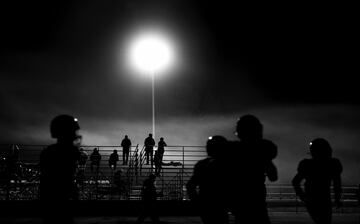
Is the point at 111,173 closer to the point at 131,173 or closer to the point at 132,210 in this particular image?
the point at 131,173

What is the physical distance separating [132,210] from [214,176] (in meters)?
14.2

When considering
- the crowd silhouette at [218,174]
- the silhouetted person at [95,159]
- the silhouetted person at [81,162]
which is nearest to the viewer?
the crowd silhouette at [218,174]

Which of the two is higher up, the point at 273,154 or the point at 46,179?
the point at 273,154

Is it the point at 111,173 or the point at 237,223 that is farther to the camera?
the point at 111,173

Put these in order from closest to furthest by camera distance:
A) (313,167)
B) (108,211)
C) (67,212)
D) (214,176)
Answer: (67,212)
(214,176)
(313,167)
(108,211)

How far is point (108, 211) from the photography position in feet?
55.2

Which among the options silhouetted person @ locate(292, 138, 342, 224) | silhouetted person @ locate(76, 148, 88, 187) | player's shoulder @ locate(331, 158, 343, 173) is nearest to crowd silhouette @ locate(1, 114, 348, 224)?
silhouetted person @ locate(76, 148, 88, 187)

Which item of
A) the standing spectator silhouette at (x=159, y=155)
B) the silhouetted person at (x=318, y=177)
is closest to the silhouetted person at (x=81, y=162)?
the silhouetted person at (x=318, y=177)

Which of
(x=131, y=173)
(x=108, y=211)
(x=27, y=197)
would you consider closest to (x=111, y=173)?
(x=131, y=173)

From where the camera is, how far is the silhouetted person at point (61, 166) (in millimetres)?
3186

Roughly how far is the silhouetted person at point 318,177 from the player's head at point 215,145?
56.5 inches

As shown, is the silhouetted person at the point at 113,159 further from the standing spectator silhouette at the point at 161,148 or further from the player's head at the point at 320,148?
the player's head at the point at 320,148

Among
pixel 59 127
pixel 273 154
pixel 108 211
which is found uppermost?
pixel 59 127

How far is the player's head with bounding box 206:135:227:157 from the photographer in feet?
11.3
